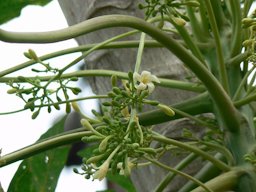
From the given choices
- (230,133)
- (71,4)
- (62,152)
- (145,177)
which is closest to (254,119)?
(230,133)

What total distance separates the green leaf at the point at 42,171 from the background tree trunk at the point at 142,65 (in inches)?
6.9

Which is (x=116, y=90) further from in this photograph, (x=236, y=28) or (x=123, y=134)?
(x=236, y=28)

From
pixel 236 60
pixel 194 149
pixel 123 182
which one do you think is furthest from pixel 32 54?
pixel 123 182

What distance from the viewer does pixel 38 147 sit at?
946 mm

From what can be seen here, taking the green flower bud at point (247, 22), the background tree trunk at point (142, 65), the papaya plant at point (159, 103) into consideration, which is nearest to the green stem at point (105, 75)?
the papaya plant at point (159, 103)

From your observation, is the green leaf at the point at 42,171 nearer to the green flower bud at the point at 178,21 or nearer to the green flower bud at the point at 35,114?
the green flower bud at the point at 35,114

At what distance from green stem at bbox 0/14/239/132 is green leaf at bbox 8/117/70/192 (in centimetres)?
32

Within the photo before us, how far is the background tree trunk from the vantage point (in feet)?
4.17

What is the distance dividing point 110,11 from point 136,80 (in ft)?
1.63

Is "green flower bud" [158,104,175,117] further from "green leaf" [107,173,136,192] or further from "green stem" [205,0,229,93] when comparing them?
"green leaf" [107,173,136,192]

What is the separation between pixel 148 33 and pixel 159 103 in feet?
0.50

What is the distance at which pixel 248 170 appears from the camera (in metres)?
1.05

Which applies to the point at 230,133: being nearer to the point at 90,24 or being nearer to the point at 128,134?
the point at 128,134

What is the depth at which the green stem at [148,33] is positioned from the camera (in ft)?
2.44
